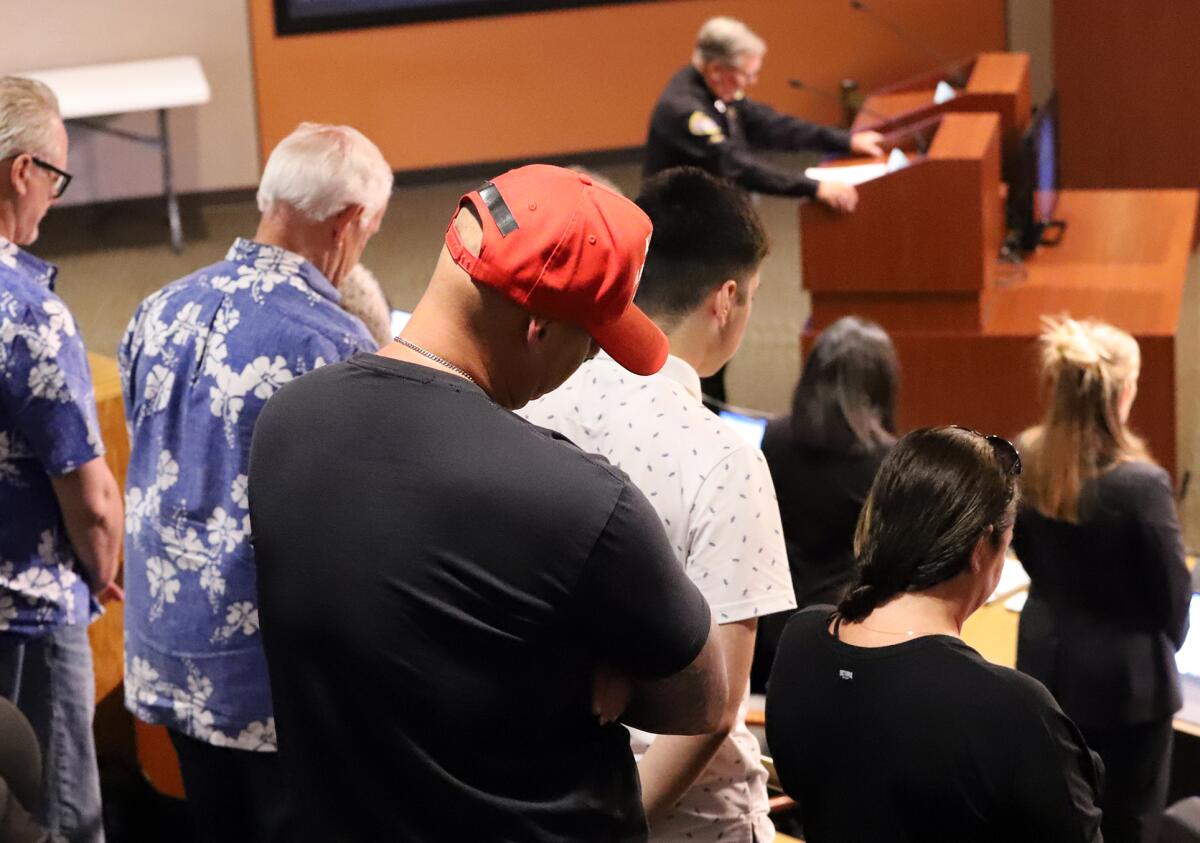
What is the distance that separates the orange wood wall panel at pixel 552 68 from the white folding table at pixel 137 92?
24.6 inches

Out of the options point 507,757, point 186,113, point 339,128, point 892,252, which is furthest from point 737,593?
point 186,113

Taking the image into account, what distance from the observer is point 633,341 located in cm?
Answer: 143

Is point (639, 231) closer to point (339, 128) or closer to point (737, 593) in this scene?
point (737, 593)

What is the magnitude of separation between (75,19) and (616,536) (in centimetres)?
775

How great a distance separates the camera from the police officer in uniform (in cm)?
536

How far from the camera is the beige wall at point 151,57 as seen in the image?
8109 mm

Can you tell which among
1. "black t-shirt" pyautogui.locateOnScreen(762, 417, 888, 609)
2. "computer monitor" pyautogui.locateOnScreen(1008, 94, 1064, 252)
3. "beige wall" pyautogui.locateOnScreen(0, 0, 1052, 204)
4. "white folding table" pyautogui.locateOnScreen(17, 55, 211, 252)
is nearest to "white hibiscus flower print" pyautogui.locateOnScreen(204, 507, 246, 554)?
"black t-shirt" pyautogui.locateOnScreen(762, 417, 888, 609)

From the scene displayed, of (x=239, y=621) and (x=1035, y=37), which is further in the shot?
(x=1035, y=37)

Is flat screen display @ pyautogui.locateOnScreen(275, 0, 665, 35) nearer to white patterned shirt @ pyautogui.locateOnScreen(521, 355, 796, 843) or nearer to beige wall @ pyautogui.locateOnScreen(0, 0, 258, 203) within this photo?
beige wall @ pyautogui.locateOnScreen(0, 0, 258, 203)

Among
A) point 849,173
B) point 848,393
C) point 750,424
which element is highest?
point 849,173

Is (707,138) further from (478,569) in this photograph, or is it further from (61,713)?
(478,569)

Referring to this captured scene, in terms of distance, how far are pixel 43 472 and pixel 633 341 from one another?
4.22 ft

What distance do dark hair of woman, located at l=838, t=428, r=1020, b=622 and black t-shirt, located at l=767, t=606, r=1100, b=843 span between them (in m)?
0.09

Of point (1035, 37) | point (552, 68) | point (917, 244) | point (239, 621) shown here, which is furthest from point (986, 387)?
point (552, 68)
